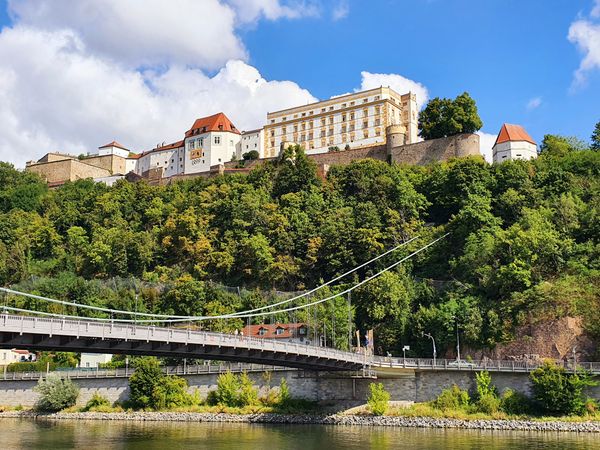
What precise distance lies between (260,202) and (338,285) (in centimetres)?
1434

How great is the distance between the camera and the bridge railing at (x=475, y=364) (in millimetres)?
33844


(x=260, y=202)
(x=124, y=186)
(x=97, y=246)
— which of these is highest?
(x=124, y=186)

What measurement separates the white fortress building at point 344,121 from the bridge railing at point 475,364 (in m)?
41.3

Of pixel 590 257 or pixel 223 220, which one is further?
pixel 223 220

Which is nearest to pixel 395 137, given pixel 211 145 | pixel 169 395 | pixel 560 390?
pixel 211 145

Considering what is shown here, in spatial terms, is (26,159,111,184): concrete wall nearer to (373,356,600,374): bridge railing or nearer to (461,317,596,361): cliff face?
(373,356,600,374): bridge railing

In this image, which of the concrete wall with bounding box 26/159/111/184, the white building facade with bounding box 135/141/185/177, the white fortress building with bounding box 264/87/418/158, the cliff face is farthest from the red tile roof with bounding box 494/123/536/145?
the concrete wall with bounding box 26/159/111/184

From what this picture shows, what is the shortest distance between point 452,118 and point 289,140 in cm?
2412

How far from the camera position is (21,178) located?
284ft

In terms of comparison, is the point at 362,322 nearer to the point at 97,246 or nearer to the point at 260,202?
the point at 260,202

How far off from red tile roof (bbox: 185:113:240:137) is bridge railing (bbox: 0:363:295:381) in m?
45.0

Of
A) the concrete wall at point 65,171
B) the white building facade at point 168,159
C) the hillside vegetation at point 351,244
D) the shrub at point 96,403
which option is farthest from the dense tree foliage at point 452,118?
the concrete wall at point 65,171

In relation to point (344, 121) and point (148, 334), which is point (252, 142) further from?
point (148, 334)

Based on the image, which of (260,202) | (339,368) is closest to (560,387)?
(339,368)
